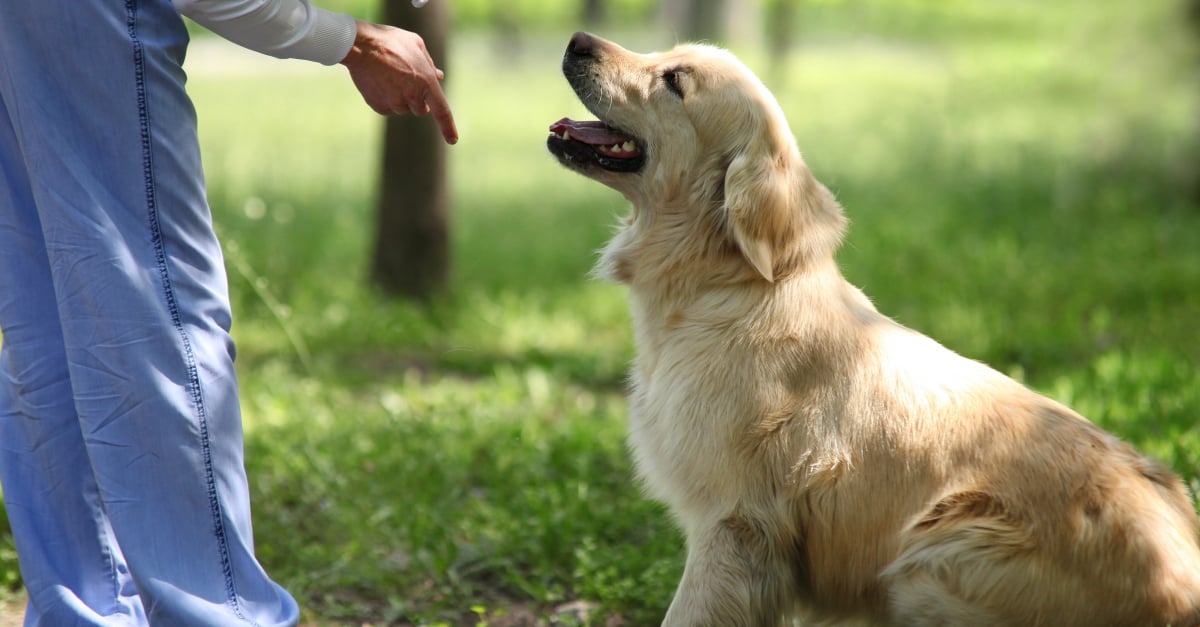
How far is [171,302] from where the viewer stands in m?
2.60

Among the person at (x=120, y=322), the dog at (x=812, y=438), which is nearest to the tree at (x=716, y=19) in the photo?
the dog at (x=812, y=438)

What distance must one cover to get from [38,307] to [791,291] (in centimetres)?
189

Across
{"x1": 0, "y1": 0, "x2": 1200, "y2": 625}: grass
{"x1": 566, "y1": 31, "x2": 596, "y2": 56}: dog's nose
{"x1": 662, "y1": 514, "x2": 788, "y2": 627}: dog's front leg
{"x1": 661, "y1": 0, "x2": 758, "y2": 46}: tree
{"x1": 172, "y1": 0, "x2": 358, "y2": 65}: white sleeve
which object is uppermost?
{"x1": 172, "y1": 0, "x2": 358, "y2": 65}: white sleeve

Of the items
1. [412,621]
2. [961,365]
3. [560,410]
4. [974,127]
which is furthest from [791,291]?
[974,127]

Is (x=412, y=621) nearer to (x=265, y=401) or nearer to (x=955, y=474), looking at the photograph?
(x=955, y=474)

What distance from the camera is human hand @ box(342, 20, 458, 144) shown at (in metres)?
2.85

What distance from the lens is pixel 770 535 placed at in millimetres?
3020

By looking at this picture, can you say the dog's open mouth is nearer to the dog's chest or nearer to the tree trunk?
the dog's chest

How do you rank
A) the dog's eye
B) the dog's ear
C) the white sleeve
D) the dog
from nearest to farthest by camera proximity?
the white sleeve → the dog → the dog's ear → the dog's eye

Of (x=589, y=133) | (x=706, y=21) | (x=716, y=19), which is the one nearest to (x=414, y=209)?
(x=589, y=133)

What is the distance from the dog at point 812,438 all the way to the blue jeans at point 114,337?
3.78 ft

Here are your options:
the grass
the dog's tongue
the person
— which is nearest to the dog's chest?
the grass

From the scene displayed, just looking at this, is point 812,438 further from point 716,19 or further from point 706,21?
point 716,19

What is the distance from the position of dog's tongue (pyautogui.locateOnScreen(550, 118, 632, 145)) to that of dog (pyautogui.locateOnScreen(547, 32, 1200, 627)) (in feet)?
0.16
